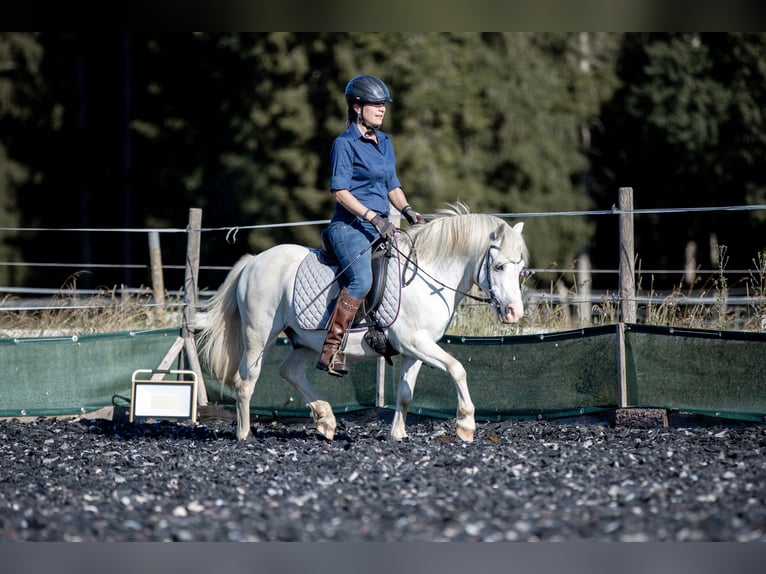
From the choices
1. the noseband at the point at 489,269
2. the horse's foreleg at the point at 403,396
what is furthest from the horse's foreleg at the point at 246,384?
the noseband at the point at 489,269

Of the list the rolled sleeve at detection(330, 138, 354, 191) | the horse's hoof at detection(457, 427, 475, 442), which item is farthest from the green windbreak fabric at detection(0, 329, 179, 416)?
the horse's hoof at detection(457, 427, 475, 442)

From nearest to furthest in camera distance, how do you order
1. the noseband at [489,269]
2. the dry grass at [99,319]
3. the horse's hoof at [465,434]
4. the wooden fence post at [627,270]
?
the noseband at [489,269], the horse's hoof at [465,434], the wooden fence post at [627,270], the dry grass at [99,319]

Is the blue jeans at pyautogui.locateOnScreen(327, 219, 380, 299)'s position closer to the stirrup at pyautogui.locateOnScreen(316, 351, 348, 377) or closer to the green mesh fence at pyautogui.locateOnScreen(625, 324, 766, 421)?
the stirrup at pyautogui.locateOnScreen(316, 351, 348, 377)

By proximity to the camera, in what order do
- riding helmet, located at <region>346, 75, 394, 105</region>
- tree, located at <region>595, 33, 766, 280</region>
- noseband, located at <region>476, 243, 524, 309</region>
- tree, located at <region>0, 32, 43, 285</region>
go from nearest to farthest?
noseband, located at <region>476, 243, 524, 309</region>
riding helmet, located at <region>346, 75, 394, 105</region>
tree, located at <region>595, 33, 766, 280</region>
tree, located at <region>0, 32, 43, 285</region>

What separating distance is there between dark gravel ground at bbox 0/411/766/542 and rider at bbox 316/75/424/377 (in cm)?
90

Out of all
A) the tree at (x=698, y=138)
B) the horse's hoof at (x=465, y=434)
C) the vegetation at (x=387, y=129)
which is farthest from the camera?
the tree at (x=698, y=138)

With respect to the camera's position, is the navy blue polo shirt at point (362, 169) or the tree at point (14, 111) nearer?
the navy blue polo shirt at point (362, 169)

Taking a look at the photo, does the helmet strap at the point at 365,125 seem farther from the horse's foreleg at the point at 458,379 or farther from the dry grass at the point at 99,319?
the dry grass at the point at 99,319

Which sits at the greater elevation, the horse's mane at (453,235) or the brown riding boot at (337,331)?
the horse's mane at (453,235)

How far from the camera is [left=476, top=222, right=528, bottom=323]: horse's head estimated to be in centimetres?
665

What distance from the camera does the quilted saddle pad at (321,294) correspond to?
7.07 metres

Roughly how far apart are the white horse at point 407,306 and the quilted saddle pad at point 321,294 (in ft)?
0.21

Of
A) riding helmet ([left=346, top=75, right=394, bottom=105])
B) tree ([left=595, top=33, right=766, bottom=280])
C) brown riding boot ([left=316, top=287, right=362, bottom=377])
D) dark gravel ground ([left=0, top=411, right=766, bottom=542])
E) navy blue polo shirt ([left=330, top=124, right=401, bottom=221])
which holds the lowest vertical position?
dark gravel ground ([left=0, top=411, right=766, bottom=542])
